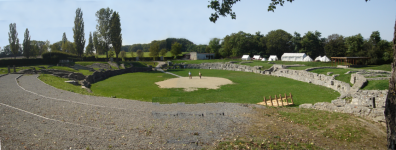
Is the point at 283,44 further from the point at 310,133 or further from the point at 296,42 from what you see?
the point at 310,133

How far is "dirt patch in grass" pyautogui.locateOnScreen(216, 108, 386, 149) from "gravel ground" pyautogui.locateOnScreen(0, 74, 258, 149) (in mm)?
776

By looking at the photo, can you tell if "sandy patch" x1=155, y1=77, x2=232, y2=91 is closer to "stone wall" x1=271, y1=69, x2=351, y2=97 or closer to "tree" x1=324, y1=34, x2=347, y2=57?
"stone wall" x1=271, y1=69, x2=351, y2=97

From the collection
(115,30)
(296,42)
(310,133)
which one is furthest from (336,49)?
(310,133)

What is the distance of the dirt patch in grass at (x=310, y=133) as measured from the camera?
7.95 metres

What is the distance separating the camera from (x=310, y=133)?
9.07 metres

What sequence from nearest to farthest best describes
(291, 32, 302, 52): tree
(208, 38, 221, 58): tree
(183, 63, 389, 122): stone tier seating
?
1. (183, 63, 389, 122): stone tier seating
2. (291, 32, 302, 52): tree
3. (208, 38, 221, 58): tree

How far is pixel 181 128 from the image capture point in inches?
384

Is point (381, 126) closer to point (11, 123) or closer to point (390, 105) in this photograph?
point (390, 105)

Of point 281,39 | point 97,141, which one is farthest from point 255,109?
point 281,39

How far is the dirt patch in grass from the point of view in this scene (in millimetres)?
7945

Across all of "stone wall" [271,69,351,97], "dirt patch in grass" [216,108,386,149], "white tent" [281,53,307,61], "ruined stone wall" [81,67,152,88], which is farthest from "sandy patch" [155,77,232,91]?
"white tent" [281,53,307,61]

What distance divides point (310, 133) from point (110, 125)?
808 centimetres

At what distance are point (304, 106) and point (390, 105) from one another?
877cm

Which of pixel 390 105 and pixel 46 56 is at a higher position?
pixel 46 56
